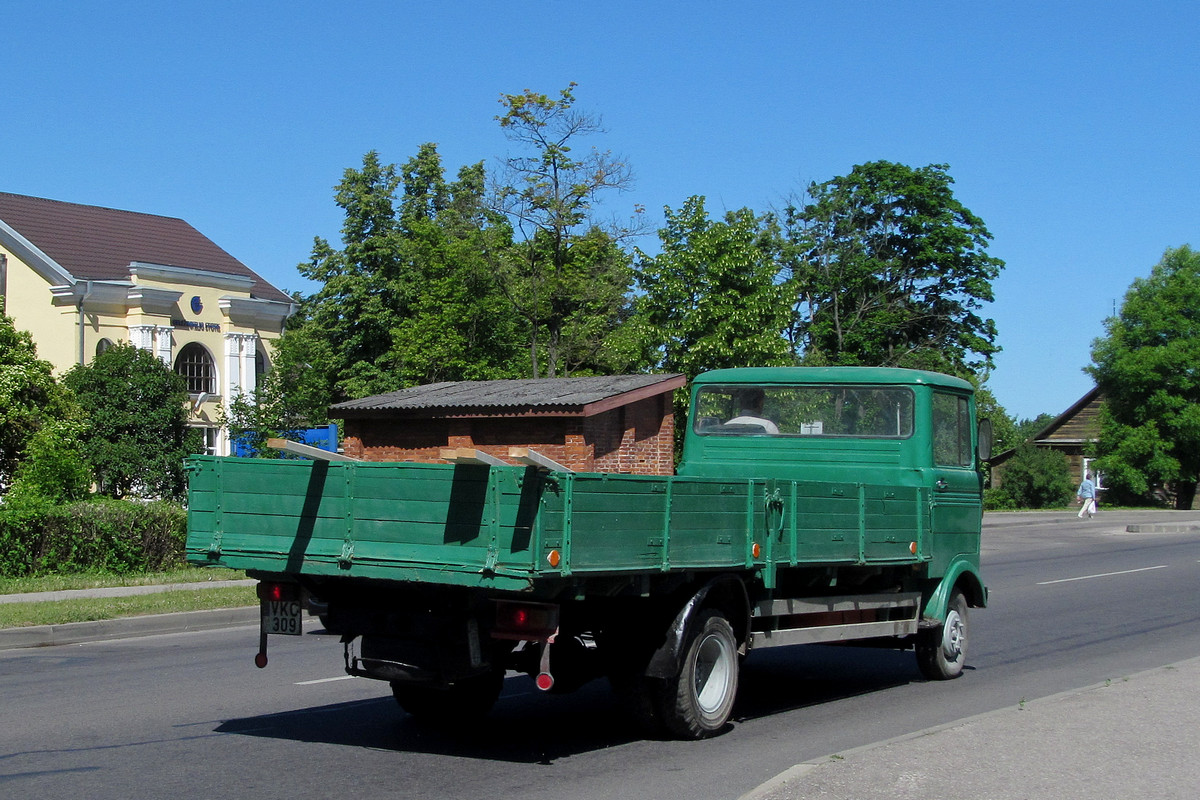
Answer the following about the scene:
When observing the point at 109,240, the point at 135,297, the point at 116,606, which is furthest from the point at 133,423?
the point at 116,606

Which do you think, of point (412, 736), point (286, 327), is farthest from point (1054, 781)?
point (286, 327)

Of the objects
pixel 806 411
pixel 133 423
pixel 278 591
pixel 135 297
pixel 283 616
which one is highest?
pixel 135 297

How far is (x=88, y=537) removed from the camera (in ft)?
60.3

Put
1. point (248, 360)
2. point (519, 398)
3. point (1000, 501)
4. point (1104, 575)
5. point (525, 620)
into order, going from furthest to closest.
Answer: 1. point (1000, 501)
2. point (248, 360)
3. point (519, 398)
4. point (1104, 575)
5. point (525, 620)

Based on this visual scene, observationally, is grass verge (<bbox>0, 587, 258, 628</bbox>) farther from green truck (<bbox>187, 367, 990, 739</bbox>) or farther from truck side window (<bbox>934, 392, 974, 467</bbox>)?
truck side window (<bbox>934, 392, 974, 467</bbox>)

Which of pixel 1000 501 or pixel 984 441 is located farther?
pixel 1000 501

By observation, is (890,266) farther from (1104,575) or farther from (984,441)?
(984,441)

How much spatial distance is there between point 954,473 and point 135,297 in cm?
3714

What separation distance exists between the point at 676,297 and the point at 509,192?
5.43 m

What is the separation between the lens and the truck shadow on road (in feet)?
25.1

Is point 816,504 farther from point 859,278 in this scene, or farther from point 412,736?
point 859,278

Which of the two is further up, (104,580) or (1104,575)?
(104,580)

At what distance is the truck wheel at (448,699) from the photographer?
27.3ft

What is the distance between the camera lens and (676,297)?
1339 inches
